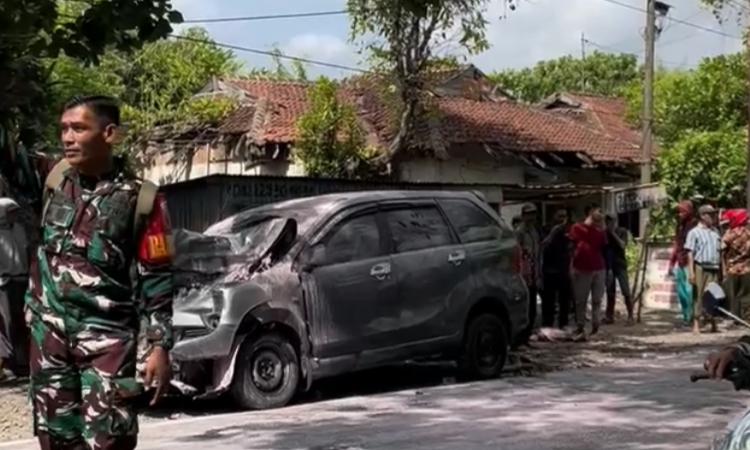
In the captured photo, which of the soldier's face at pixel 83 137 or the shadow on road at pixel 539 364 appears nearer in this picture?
the soldier's face at pixel 83 137

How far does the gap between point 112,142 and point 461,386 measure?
23.4 feet

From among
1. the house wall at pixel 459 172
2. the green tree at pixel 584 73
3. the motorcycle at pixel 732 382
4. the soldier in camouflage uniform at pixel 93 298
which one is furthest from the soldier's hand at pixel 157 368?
the green tree at pixel 584 73

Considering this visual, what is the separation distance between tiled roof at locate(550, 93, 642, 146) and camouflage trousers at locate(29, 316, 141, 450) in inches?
1318

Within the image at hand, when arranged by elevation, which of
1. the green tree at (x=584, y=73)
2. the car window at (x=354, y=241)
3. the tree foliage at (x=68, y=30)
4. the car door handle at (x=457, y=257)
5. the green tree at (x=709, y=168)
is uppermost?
the green tree at (x=584, y=73)

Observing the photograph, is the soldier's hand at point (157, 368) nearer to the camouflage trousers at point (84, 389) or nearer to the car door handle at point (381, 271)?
the camouflage trousers at point (84, 389)

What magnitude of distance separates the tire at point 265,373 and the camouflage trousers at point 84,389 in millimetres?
5287

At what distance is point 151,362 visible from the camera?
4.71m

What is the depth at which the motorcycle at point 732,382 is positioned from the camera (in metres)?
3.49

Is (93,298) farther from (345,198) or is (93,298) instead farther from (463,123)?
(463,123)

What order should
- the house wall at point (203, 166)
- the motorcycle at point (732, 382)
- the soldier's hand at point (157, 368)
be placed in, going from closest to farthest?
the motorcycle at point (732, 382), the soldier's hand at point (157, 368), the house wall at point (203, 166)

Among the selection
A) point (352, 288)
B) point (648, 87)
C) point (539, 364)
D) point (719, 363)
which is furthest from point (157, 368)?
point (648, 87)

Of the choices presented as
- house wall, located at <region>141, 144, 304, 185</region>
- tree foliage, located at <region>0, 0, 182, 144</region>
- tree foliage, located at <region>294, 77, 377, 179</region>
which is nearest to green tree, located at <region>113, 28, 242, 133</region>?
house wall, located at <region>141, 144, 304, 185</region>

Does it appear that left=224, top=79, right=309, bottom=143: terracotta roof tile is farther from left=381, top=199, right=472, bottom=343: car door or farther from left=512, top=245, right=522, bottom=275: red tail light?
left=381, top=199, right=472, bottom=343: car door

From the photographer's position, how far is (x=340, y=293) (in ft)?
35.5
